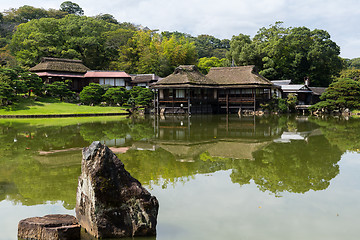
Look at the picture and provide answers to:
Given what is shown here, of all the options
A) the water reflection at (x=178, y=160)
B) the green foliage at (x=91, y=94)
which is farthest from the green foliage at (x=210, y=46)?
the water reflection at (x=178, y=160)

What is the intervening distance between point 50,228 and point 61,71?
4440 centimetres

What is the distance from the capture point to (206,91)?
4119cm

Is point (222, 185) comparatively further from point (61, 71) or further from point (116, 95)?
point (61, 71)

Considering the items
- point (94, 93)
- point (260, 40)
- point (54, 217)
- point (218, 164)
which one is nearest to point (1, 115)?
point (94, 93)

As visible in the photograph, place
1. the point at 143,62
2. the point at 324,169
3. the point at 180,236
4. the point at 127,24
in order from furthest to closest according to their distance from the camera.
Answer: the point at 127,24 → the point at 143,62 → the point at 324,169 → the point at 180,236

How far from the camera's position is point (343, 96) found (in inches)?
1458

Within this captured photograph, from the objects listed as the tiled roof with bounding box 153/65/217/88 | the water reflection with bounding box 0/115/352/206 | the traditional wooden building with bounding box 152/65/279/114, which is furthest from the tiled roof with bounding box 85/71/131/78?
the water reflection with bounding box 0/115/352/206

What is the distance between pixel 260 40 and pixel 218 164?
1988 inches

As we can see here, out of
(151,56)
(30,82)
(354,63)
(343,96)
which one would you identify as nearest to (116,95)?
(30,82)

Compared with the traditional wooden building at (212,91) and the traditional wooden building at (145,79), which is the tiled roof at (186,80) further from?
the traditional wooden building at (145,79)

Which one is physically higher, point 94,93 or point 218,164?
point 94,93

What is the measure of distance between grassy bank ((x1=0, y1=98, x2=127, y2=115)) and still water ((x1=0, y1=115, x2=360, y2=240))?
20.7 meters

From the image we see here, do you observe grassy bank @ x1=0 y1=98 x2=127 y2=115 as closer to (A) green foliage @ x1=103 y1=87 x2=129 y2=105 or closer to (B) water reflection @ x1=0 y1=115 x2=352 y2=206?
(A) green foliage @ x1=103 y1=87 x2=129 y2=105

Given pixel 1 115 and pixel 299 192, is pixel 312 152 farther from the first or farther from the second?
pixel 1 115
